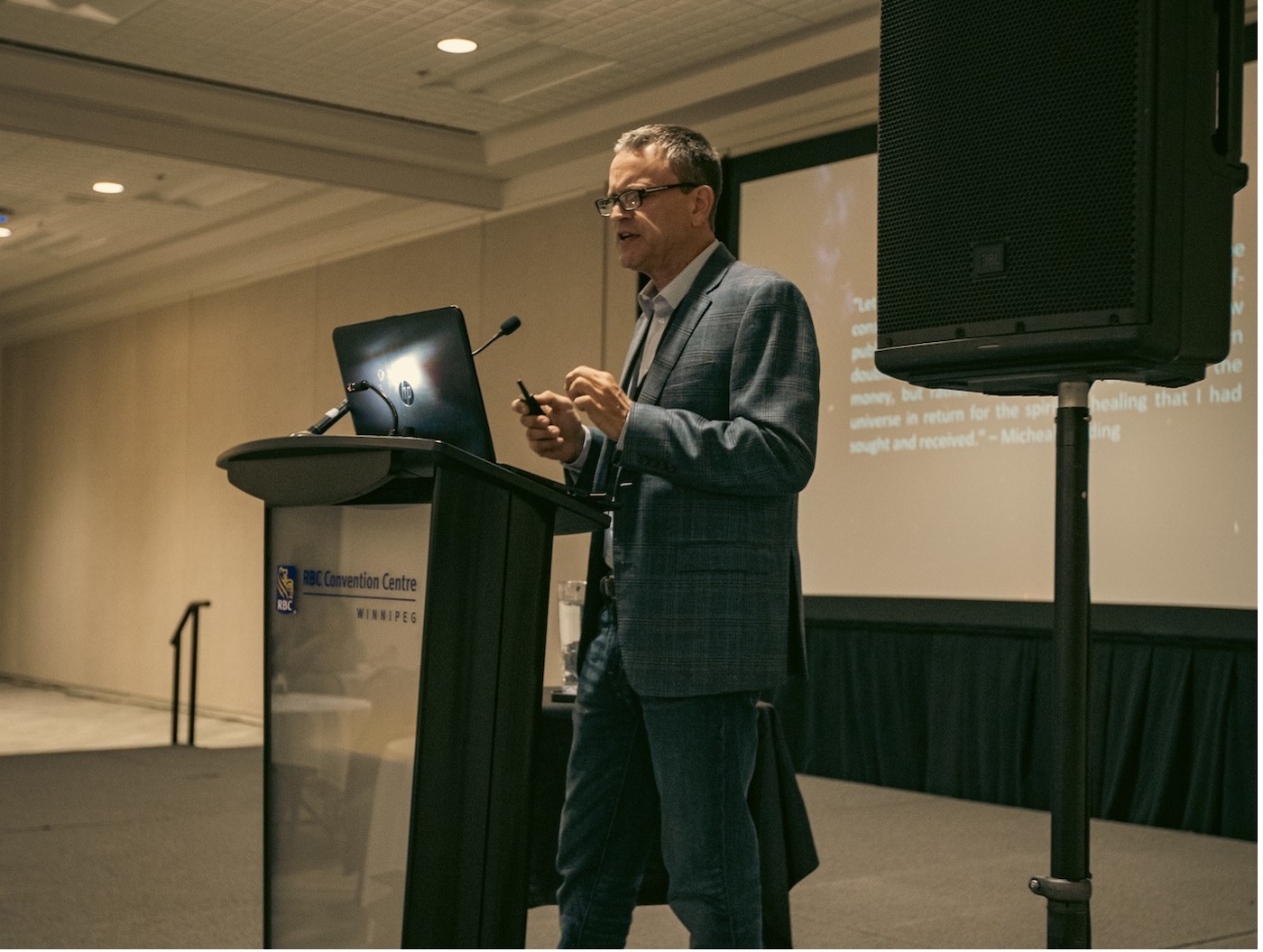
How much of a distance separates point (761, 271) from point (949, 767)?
4031mm

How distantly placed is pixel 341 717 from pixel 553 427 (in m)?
0.45

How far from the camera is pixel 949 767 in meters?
5.71

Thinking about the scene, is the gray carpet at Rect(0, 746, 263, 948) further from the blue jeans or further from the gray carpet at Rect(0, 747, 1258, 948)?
the blue jeans

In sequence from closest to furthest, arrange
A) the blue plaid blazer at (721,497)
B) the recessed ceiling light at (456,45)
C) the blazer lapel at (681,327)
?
the blue plaid blazer at (721,497) → the blazer lapel at (681,327) → the recessed ceiling light at (456,45)

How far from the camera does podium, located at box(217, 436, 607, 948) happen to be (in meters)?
1.73

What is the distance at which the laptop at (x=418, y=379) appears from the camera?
69.7 inches

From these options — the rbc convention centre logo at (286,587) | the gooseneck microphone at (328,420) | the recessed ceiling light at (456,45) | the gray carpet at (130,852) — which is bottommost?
the gray carpet at (130,852)

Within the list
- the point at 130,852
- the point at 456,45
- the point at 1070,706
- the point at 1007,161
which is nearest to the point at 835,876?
the point at 130,852

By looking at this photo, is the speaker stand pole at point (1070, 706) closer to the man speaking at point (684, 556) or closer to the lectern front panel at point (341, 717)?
the man speaking at point (684, 556)

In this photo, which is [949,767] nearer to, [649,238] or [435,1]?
[435,1]

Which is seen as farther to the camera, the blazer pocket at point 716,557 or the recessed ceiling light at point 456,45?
the recessed ceiling light at point 456,45

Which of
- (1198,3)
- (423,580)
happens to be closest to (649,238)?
(423,580)

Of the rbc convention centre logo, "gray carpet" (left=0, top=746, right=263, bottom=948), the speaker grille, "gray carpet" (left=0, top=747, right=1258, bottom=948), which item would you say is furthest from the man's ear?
"gray carpet" (left=0, top=746, right=263, bottom=948)

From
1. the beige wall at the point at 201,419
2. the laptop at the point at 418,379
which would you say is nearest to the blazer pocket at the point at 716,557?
the laptop at the point at 418,379
